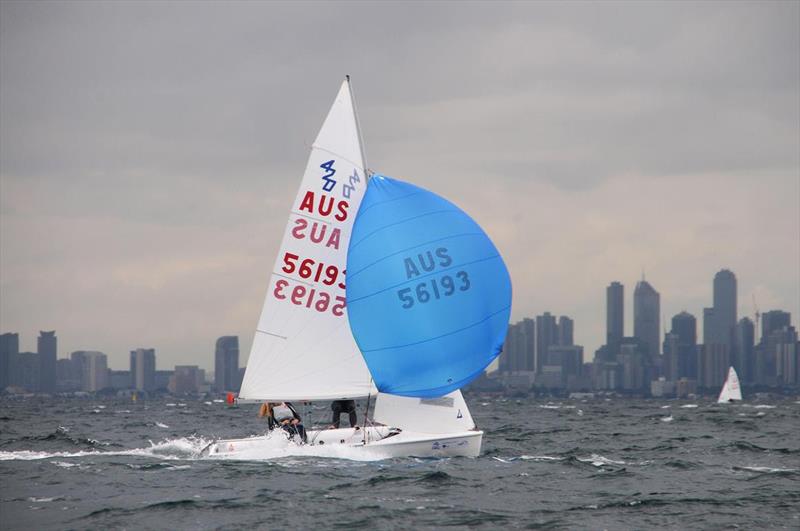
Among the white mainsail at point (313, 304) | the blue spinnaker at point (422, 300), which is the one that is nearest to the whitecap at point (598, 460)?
the blue spinnaker at point (422, 300)

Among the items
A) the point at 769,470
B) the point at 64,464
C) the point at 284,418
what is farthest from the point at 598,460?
the point at 64,464

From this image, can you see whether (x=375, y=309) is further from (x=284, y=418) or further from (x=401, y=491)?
(x=401, y=491)

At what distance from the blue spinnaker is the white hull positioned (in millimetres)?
1115

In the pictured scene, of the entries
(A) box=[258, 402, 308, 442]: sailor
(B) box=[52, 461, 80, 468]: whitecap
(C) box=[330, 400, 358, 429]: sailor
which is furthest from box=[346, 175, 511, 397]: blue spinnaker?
(B) box=[52, 461, 80, 468]: whitecap

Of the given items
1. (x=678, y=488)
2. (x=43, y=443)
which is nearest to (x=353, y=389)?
(x=678, y=488)

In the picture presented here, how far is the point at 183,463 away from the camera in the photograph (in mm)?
30047

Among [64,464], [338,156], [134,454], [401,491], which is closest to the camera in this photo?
[401,491]

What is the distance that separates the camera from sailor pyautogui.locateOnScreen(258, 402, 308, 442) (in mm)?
29922

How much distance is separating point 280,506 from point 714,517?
8160mm

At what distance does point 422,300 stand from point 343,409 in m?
3.88

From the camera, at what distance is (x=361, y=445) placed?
29.2 metres

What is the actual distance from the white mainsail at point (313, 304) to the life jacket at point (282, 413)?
0.98 feet

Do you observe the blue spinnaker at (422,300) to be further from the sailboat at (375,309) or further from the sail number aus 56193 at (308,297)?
the sail number aus 56193 at (308,297)

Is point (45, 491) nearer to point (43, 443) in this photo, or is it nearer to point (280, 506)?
point (280, 506)
